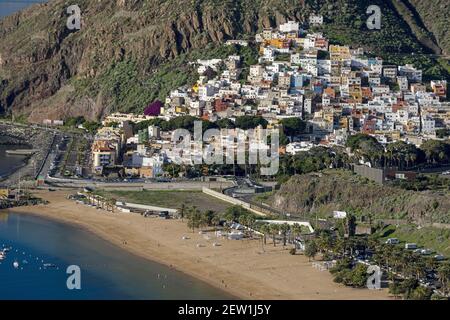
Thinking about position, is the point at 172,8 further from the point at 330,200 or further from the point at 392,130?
the point at 330,200

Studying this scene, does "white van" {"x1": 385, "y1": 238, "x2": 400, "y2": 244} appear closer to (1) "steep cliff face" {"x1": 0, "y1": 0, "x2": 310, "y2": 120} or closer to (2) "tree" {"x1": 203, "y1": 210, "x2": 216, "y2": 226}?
(2) "tree" {"x1": 203, "y1": 210, "x2": 216, "y2": 226}

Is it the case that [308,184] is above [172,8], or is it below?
below

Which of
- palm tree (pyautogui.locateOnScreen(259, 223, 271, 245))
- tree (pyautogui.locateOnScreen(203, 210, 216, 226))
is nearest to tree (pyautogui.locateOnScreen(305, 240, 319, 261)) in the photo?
palm tree (pyautogui.locateOnScreen(259, 223, 271, 245))

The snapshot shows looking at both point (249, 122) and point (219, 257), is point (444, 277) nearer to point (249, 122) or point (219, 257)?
point (219, 257)

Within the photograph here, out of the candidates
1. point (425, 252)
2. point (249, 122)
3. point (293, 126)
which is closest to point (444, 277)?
point (425, 252)
